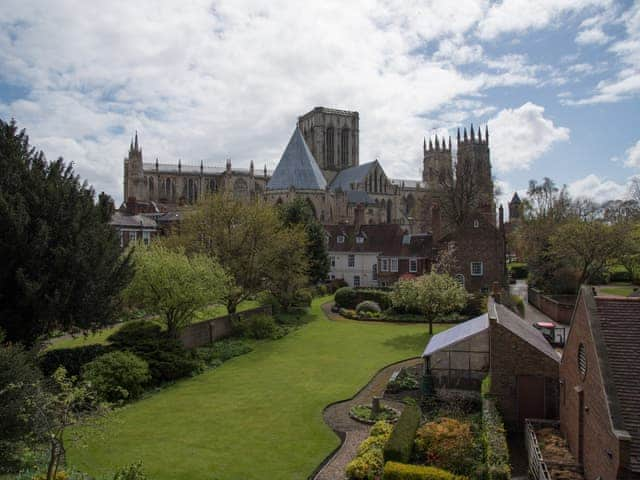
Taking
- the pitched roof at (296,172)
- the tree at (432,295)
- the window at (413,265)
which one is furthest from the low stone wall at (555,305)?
the pitched roof at (296,172)

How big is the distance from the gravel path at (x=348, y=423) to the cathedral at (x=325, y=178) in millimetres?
33451

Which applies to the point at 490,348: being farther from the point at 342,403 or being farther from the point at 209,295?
the point at 209,295

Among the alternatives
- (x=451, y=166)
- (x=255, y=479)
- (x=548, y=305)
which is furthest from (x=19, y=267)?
(x=451, y=166)

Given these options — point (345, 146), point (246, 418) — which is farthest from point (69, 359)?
point (345, 146)

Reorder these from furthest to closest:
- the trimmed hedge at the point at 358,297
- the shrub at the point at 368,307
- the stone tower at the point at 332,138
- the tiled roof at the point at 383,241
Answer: the stone tower at the point at 332,138 → the tiled roof at the point at 383,241 → the trimmed hedge at the point at 358,297 → the shrub at the point at 368,307

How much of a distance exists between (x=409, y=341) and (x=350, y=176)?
67.0 metres

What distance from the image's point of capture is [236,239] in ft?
113

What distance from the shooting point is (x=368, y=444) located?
13.9 m

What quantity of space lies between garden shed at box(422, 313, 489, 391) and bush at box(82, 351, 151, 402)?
Answer: 1115 centimetres

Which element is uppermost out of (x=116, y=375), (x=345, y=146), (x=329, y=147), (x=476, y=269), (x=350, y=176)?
(x=345, y=146)

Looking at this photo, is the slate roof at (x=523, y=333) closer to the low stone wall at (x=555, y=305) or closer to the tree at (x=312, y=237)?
the low stone wall at (x=555, y=305)

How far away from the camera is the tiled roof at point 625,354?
33.8 ft

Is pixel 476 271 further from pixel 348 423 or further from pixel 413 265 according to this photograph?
pixel 348 423

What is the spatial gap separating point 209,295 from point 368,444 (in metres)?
14.0
